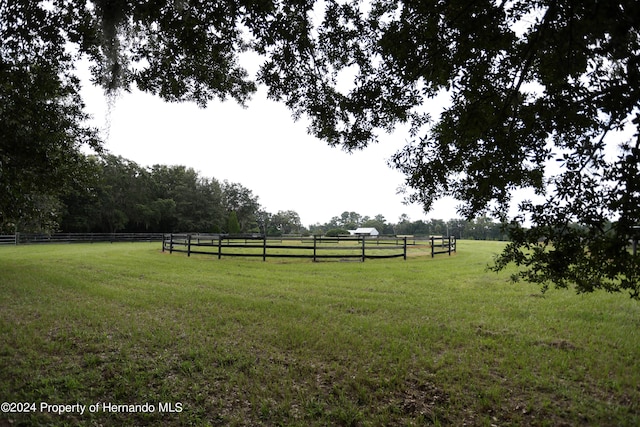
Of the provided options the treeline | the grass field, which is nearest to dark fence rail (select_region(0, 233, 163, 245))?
the treeline

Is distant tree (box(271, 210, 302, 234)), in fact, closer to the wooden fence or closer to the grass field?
the wooden fence

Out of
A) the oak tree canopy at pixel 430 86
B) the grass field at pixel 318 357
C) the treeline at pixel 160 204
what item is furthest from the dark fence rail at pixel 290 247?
the treeline at pixel 160 204

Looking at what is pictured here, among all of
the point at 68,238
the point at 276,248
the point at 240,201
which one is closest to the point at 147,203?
the point at 68,238

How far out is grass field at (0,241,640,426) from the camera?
3.08 m

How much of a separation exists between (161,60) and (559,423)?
6.45 m

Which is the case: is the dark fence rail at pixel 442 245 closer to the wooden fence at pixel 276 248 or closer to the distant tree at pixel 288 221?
the wooden fence at pixel 276 248

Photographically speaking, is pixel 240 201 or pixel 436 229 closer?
pixel 240 201

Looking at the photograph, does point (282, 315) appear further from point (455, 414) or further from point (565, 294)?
point (565, 294)

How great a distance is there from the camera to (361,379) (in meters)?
3.60

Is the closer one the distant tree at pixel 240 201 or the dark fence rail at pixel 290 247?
the dark fence rail at pixel 290 247

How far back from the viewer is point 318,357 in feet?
13.6

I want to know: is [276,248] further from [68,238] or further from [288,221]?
[288,221]

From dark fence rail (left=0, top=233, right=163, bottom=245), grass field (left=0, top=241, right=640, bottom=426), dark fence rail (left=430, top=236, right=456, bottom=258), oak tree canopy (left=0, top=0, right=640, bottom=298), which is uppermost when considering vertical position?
oak tree canopy (left=0, top=0, right=640, bottom=298)

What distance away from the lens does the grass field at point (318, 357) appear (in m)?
3.08
